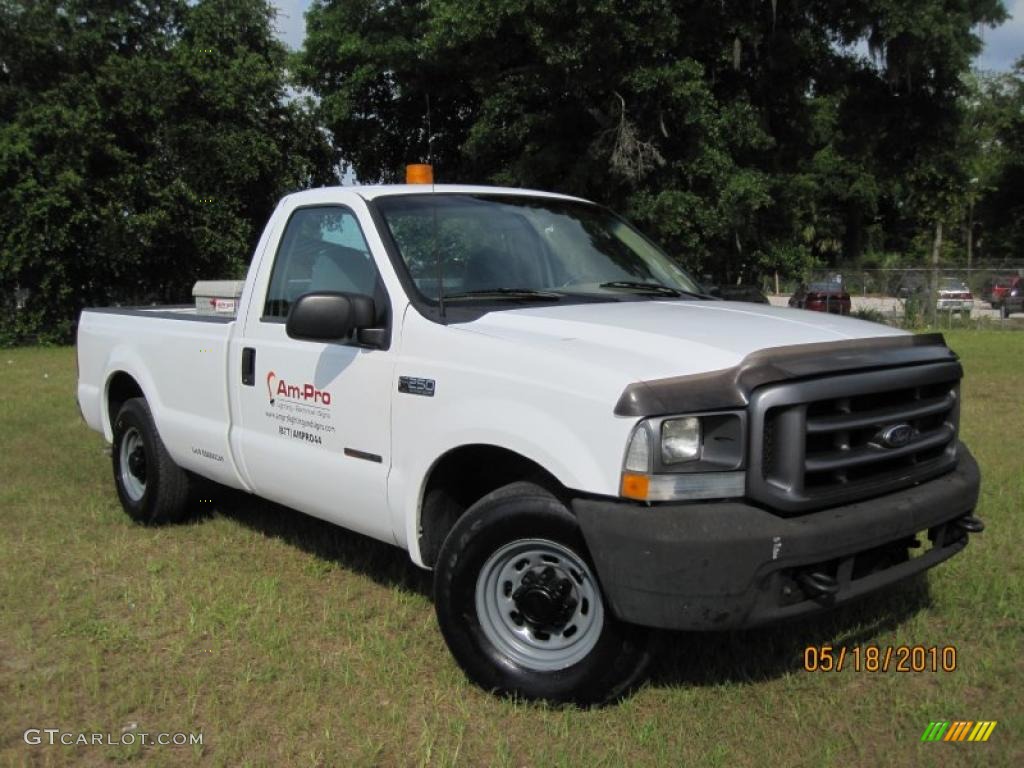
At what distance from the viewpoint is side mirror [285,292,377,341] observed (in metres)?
3.72

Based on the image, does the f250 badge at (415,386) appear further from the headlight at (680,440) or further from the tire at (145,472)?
the tire at (145,472)

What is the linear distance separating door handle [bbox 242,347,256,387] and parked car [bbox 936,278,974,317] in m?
24.2

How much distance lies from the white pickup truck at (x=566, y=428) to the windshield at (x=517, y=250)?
0.5 inches

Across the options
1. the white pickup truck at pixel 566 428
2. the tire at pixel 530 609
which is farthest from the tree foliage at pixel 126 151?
the tire at pixel 530 609

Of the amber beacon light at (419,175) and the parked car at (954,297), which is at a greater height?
the amber beacon light at (419,175)

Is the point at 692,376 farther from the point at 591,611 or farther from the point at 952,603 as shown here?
the point at 952,603

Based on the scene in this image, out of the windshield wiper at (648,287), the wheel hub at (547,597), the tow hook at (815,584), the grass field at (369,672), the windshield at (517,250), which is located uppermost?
the windshield at (517,250)

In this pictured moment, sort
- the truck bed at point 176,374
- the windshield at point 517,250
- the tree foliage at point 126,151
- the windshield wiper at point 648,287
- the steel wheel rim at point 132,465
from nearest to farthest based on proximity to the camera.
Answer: the windshield at point 517,250
the windshield wiper at point 648,287
the truck bed at point 176,374
the steel wheel rim at point 132,465
the tree foliage at point 126,151

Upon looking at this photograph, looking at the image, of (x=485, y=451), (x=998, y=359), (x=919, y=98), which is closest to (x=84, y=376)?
(x=485, y=451)

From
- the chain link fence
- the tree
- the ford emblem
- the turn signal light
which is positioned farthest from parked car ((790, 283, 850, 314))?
the turn signal light

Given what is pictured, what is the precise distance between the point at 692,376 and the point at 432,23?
710 inches

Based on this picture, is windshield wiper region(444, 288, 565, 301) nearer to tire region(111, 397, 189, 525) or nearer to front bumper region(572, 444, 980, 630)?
front bumper region(572, 444, 980, 630)

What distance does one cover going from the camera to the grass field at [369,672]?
3197mm

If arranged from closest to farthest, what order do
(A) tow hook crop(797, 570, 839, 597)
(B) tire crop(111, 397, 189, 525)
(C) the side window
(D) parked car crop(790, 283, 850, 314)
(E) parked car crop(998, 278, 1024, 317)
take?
(A) tow hook crop(797, 570, 839, 597) < (C) the side window < (B) tire crop(111, 397, 189, 525) < (E) parked car crop(998, 278, 1024, 317) < (D) parked car crop(790, 283, 850, 314)
